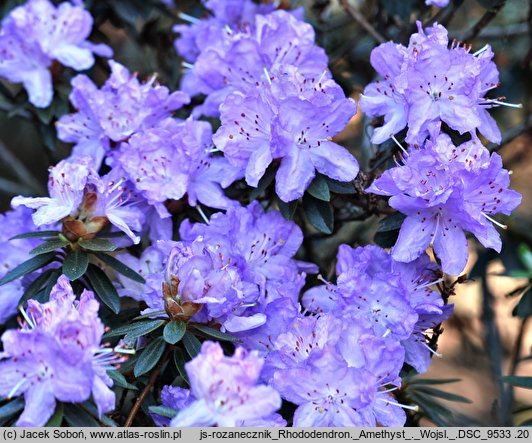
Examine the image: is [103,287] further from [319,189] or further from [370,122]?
[370,122]

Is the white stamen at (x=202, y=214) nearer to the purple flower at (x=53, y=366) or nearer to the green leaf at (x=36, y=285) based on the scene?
the green leaf at (x=36, y=285)

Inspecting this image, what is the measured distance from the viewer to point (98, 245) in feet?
6.44

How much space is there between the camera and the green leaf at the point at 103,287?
77.2 inches

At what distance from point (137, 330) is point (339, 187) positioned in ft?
1.95

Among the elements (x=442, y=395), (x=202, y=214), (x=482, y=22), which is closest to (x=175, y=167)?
(x=202, y=214)

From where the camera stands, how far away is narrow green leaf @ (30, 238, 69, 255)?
1911 mm

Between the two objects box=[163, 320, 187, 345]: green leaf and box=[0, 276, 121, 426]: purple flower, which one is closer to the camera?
box=[0, 276, 121, 426]: purple flower

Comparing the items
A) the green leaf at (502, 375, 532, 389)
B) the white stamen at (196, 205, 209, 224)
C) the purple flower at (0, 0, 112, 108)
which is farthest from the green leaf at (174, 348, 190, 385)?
the purple flower at (0, 0, 112, 108)

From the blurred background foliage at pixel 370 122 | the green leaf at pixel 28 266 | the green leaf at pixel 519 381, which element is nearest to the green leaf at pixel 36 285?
the green leaf at pixel 28 266

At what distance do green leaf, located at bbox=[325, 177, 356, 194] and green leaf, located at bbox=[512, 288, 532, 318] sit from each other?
71 cm

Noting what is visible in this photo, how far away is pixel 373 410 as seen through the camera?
1728mm

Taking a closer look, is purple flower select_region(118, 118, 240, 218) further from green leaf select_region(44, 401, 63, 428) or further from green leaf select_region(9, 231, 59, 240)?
green leaf select_region(44, 401, 63, 428)

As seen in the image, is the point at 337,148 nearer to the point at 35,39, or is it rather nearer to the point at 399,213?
the point at 399,213

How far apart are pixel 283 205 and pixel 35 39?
998mm
